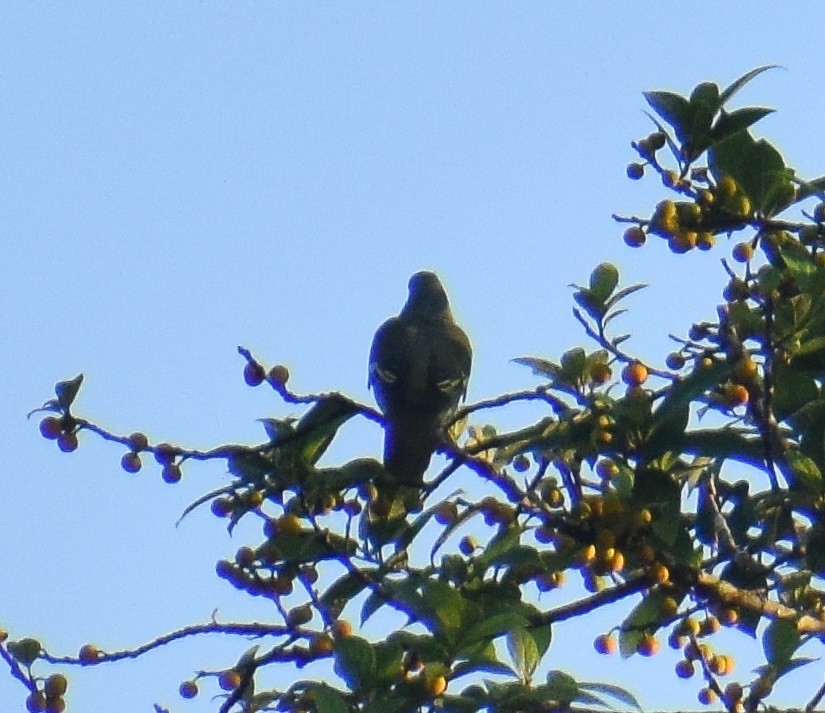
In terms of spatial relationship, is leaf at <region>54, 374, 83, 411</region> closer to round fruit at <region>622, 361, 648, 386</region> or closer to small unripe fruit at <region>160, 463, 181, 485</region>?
small unripe fruit at <region>160, 463, 181, 485</region>

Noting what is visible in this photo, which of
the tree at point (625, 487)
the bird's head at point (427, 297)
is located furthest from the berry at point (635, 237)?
the bird's head at point (427, 297)

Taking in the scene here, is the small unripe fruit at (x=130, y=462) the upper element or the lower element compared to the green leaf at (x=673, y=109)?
lower

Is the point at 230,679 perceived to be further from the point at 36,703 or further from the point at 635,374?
the point at 635,374

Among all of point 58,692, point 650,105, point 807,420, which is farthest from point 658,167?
point 58,692

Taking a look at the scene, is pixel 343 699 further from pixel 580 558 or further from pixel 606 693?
pixel 580 558

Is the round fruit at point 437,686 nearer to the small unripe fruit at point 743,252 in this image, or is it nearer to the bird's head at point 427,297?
the small unripe fruit at point 743,252

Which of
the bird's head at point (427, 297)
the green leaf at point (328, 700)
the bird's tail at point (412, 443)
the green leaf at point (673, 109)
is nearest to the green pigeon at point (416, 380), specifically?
the bird's tail at point (412, 443)

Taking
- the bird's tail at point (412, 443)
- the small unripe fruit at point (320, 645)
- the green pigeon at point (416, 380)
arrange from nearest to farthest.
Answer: the small unripe fruit at point (320, 645)
the bird's tail at point (412, 443)
the green pigeon at point (416, 380)

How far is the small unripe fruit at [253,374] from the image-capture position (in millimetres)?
3670

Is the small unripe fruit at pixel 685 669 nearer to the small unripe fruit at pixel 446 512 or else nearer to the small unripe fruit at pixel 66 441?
the small unripe fruit at pixel 446 512

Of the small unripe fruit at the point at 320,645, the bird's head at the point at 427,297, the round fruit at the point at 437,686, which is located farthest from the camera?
the bird's head at the point at 427,297

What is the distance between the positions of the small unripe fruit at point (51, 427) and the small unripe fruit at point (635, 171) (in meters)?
1.55

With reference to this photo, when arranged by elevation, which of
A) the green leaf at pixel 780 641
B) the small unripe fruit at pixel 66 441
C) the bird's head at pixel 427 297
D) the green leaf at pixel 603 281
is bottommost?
the green leaf at pixel 780 641

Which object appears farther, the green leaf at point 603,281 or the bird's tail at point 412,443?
the bird's tail at point 412,443
